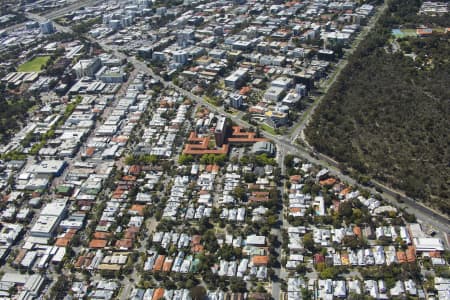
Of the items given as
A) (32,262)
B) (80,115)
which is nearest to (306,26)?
(80,115)

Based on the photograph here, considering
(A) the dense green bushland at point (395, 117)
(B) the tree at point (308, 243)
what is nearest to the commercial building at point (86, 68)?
(A) the dense green bushland at point (395, 117)

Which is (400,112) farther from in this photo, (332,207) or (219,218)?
(219,218)

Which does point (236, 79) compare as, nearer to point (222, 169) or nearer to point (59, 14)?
point (222, 169)

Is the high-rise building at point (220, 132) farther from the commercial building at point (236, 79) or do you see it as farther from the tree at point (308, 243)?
the tree at point (308, 243)

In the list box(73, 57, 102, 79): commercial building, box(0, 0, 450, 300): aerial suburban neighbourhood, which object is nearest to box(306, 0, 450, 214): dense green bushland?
box(0, 0, 450, 300): aerial suburban neighbourhood

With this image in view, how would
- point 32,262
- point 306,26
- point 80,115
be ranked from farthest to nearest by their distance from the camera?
point 306,26 < point 80,115 < point 32,262
